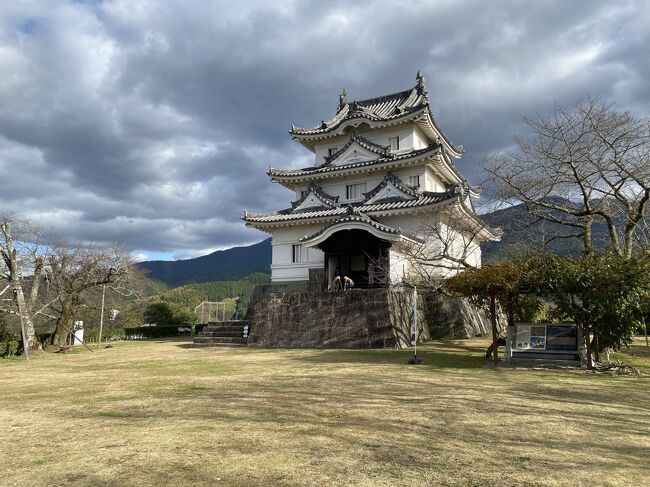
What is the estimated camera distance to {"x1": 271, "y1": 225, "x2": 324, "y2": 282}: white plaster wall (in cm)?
2428

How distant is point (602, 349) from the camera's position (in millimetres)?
11875

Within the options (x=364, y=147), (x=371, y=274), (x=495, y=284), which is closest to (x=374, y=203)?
(x=364, y=147)

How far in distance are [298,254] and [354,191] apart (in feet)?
16.4

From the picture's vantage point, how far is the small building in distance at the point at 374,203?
66.7 feet

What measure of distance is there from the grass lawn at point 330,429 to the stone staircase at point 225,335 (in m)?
9.02

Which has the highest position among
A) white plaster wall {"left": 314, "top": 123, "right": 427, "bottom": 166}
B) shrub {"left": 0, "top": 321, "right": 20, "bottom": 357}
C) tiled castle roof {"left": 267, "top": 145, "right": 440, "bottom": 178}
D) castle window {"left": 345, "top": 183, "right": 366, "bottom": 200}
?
white plaster wall {"left": 314, "top": 123, "right": 427, "bottom": 166}

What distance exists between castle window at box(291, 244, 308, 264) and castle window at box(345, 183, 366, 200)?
4110 millimetres

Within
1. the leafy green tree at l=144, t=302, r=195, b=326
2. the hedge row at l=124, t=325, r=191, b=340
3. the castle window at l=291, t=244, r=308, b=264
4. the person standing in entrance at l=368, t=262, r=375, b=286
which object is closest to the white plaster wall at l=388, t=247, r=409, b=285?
the person standing in entrance at l=368, t=262, r=375, b=286

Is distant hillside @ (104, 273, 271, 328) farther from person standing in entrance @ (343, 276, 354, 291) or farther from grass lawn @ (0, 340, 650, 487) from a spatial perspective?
grass lawn @ (0, 340, 650, 487)

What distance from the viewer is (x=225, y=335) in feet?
65.4

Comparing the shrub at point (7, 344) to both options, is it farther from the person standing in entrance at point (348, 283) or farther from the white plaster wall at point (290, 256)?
the person standing in entrance at point (348, 283)

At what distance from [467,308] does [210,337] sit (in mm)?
12067

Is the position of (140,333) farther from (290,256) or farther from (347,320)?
(347,320)

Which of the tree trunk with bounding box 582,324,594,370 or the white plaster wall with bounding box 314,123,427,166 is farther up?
the white plaster wall with bounding box 314,123,427,166
